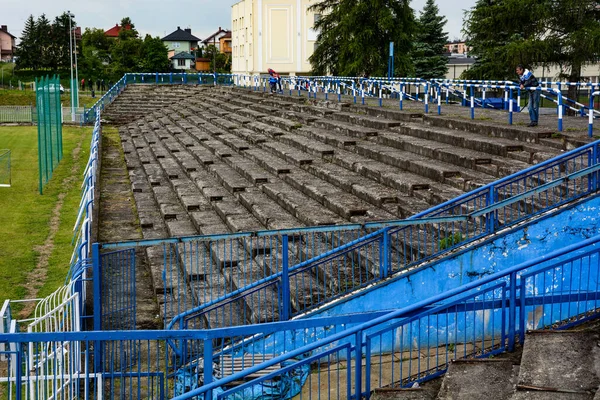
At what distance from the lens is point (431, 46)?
58719 millimetres

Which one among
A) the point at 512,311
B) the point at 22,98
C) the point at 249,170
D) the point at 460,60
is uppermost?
the point at 460,60

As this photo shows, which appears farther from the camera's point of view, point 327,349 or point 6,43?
point 6,43

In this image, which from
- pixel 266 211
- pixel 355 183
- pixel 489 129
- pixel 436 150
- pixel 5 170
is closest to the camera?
pixel 266 211

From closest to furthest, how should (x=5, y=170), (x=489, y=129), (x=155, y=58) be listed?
(x=489, y=129), (x=5, y=170), (x=155, y=58)

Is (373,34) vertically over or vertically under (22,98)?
over

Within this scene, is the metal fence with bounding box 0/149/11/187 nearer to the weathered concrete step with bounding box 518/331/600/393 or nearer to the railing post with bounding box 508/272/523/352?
the railing post with bounding box 508/272/523/352

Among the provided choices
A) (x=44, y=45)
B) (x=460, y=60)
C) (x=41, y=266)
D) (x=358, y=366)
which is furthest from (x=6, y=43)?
(x=358, y=366)

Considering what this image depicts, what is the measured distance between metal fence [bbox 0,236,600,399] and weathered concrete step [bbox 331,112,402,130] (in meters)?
10.3

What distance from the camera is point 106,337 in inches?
225

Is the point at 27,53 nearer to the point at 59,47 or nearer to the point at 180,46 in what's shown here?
the point at 59,47

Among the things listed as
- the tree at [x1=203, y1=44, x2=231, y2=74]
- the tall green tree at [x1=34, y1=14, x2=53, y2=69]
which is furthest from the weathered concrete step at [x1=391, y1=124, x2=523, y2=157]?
the tree at [x1=203, y1=44, x2=231, y2=74]

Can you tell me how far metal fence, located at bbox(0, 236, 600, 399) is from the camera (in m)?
6.35

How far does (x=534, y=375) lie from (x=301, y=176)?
32.8 feet

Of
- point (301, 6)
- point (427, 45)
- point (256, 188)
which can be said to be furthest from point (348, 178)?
point (301, 6)
